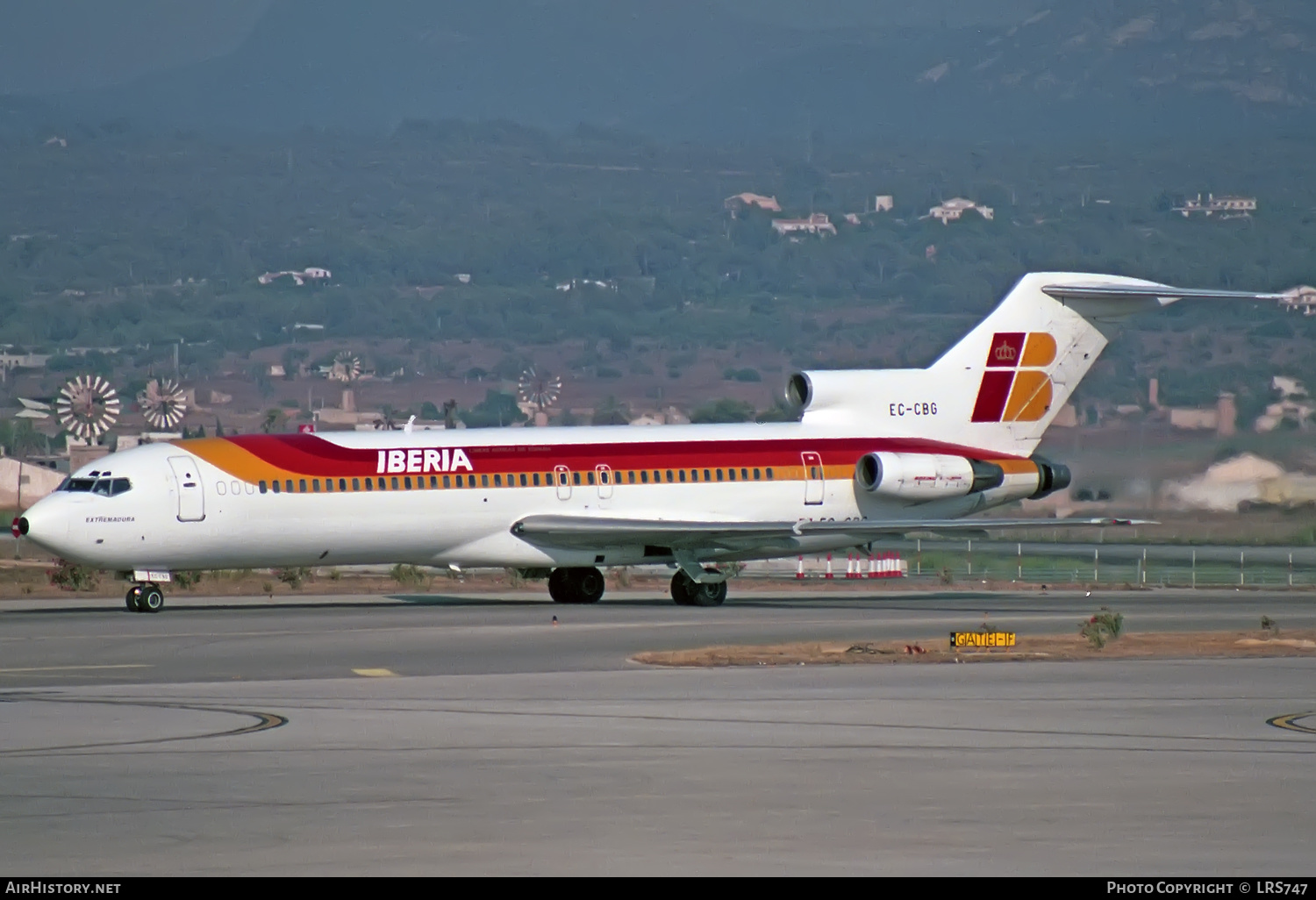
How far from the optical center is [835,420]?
148ft

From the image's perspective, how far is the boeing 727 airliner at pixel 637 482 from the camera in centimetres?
3931

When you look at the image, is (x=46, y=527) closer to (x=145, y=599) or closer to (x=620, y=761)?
(x=145, y=599)

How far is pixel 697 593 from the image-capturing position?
4269 cm

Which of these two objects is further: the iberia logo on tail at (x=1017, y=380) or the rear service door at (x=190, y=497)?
the iberia logo on tail at (x=1017, y=380)

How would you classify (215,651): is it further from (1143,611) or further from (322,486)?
(1143,611)

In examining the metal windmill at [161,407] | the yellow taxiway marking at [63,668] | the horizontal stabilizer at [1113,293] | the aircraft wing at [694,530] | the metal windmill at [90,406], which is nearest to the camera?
the yellow taxiway marking at [63,668]

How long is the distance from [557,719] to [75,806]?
21.7 feet

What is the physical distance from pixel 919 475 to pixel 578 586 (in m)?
7.07

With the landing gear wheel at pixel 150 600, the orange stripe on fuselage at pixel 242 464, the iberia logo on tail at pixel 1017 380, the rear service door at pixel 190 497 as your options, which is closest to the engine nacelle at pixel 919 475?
the iberia logo on tail at pixel 1017 380

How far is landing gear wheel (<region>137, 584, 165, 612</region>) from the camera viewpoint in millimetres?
39219

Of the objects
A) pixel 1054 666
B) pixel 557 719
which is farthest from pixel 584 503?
pixel 557 719

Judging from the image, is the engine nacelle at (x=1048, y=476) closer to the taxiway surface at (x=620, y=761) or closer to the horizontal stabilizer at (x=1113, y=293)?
the horizontal stabilizer at (x=1113, y=293)

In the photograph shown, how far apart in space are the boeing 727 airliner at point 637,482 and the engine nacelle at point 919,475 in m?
0.04

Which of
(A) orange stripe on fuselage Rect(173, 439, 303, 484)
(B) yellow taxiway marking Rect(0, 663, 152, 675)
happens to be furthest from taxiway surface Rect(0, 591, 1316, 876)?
(A) orange stripe on fuselage Rect(173, 439, 303, 484)
